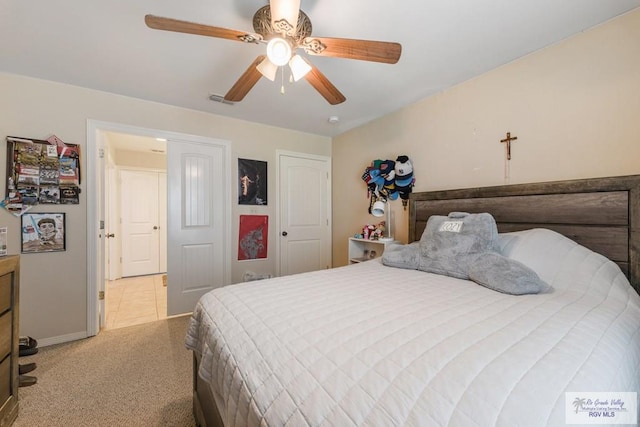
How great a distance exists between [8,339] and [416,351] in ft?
6.94

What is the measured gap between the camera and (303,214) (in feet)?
12.1

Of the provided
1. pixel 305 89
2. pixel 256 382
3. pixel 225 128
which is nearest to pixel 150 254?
pixel 225 128

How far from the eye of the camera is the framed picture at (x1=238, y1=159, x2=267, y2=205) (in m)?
3.23

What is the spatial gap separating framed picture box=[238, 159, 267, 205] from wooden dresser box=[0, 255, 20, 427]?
1993mm

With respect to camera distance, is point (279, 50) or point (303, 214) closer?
point (279, 50)

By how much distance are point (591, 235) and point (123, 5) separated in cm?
305

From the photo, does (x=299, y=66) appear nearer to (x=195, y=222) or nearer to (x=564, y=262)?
(x=564, y=262)

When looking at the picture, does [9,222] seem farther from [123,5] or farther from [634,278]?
[634,278]

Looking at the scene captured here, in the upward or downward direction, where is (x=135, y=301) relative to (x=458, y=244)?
downward

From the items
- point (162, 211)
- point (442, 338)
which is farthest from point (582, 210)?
point (162, 211)

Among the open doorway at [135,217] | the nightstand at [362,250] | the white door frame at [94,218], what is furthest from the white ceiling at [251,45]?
the open doorway at [135,217]

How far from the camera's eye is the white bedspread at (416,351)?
0.55m

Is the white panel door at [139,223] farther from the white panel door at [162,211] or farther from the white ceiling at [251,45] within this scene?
the white ceiling at [251,45]

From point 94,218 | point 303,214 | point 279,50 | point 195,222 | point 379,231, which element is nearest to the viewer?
point 279,50
